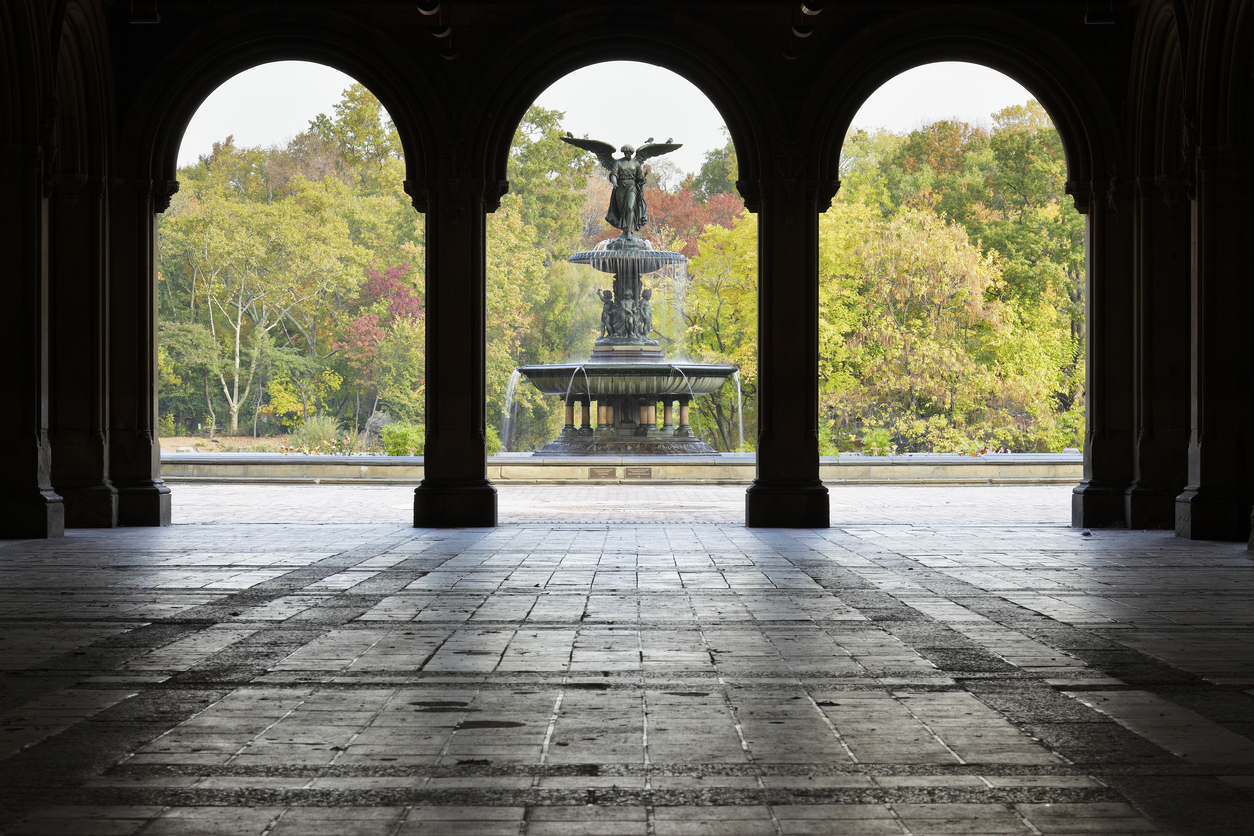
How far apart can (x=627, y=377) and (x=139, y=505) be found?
449 inches

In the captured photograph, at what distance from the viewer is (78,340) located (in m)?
13.2

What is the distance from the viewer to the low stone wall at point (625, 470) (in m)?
21.5

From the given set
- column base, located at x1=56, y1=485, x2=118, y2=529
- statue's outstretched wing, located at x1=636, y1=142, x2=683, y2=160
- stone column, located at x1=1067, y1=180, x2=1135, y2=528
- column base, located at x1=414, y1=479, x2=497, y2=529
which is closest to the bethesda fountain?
statue's outstretched wing, located at x1=636, y1=142, x2=683, y2=160

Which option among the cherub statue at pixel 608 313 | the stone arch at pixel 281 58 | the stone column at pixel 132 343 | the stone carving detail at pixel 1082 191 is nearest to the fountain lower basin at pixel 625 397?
the cherub statue at pixel 608 313

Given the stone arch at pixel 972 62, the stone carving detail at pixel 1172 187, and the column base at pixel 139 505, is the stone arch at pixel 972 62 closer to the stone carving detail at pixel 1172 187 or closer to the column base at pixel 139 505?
the stone carving detail at pixel 1172 187

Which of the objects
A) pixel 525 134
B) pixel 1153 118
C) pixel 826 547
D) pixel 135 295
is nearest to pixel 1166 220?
pixel 1153 118

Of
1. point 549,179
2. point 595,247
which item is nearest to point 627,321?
point 595,247

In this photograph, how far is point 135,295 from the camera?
13648 mm

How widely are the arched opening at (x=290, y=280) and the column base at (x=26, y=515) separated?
23.0 m

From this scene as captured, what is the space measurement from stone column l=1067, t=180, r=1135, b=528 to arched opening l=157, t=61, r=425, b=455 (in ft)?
83.2

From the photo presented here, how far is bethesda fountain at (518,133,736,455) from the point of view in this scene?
2306 cm

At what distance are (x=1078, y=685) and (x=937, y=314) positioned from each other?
2969 centimetres

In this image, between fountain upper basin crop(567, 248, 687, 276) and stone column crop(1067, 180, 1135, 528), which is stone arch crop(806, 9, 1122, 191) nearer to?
stone column crop(1067, 180, 1135, 528)

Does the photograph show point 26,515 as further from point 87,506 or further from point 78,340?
point 78,340
